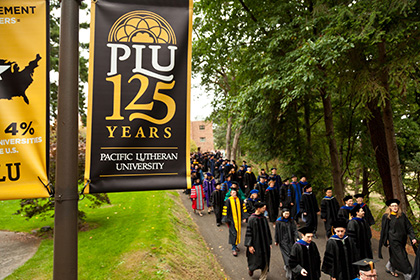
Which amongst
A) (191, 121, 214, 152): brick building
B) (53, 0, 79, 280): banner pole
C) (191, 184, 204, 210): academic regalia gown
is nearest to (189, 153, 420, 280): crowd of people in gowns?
(191, 184, 204, 210): academic regalia gown

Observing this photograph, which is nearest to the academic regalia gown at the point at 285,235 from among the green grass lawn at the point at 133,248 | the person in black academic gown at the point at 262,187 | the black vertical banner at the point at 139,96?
the green grass lawn at the point at 133,248

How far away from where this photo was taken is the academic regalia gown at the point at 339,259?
231 inches

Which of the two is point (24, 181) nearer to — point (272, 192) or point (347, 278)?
point (347, 278)

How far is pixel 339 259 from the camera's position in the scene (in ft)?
19.3

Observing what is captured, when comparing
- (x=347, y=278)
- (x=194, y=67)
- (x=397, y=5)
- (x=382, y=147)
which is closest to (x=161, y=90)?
(x=347, y=278)

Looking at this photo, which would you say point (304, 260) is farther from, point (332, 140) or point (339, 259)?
point (332, 140)

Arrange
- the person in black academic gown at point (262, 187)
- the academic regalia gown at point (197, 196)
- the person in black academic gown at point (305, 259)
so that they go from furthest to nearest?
the academic regalia gown at point (197, 196), the person in black academic gown at point (262, 187), the person in black academic gown at point (305, 259)

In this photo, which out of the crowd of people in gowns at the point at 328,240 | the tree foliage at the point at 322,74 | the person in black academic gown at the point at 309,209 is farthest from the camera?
the person in black academic gown at the point at 309,209

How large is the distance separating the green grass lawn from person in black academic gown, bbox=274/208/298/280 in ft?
5.49

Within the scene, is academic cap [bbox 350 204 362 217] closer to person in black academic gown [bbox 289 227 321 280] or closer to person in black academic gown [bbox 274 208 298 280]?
person in black academic gown [bbox 274 208 298 280]

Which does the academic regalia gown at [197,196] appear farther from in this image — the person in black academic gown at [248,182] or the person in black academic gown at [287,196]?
the person in black academic gown at [287,196]

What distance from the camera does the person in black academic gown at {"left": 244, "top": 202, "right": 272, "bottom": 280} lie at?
267 inches

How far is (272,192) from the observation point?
11195mm

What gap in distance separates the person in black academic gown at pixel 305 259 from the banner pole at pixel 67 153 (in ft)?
15.6
